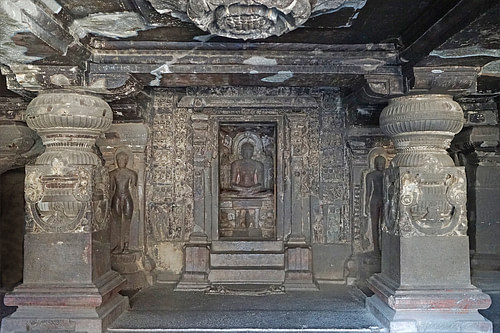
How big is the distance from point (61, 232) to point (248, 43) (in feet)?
7.88

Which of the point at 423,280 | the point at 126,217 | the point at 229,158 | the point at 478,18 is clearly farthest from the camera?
the point at 229,158

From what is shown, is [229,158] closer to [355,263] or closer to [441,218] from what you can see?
[355,263]

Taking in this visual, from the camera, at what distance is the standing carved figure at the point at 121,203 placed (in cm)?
617

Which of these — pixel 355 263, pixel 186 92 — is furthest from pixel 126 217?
pixel 355 263

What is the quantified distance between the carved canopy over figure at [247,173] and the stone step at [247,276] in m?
1.45

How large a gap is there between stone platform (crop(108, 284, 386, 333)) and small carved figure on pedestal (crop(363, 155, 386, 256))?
2.50 feet

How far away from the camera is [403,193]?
175 inches

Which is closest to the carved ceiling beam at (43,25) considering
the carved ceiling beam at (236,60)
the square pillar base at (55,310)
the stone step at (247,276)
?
the carved ceiling beam at (236,60)

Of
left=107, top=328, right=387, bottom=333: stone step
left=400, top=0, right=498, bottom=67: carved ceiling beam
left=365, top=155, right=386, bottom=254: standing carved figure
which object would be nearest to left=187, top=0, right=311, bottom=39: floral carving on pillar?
left=400, top=0, right=498, bottom=67: carved ceiling beam

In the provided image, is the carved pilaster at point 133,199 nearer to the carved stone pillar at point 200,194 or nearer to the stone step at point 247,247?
the carved stone pillar at point 200,194

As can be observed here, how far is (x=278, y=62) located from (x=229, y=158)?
3423 millimetres

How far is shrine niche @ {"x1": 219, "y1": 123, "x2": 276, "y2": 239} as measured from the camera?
7.16 metres

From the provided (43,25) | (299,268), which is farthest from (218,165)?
(43,25)

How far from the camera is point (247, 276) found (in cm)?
623
